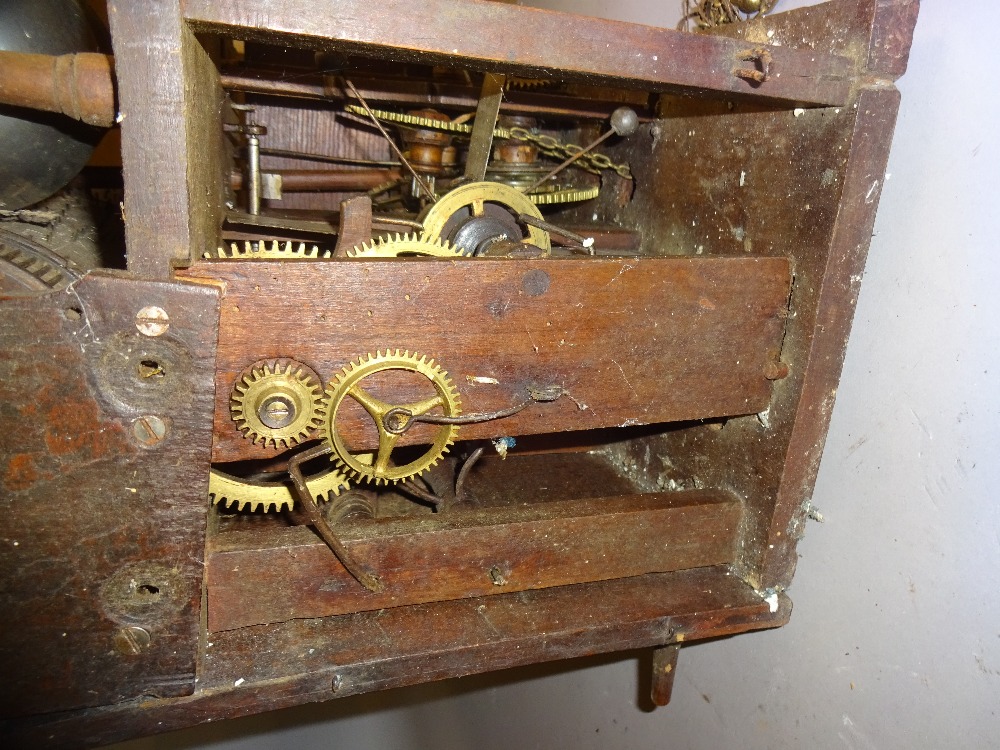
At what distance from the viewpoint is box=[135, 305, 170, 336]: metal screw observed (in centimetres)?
65

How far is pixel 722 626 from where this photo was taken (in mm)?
1033

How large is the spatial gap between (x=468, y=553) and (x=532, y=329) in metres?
0.33

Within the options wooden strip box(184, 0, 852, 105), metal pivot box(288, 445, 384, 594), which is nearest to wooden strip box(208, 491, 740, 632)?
metal pivot box(288, 445, 384, 594)

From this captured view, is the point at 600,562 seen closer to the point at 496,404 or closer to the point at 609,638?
the point at 609,638

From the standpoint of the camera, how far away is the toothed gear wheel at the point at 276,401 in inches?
29.3

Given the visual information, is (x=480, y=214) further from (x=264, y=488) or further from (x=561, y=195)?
(x=264, y=488)

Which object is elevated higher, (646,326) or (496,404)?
(646,326)

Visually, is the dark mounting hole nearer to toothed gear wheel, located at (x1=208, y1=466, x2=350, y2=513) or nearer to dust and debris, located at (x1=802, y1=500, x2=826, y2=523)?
toothed gear wheel, located at (x1=208, y1=466, x2=350, y2=513)

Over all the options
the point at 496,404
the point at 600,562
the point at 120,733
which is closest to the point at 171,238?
the point at 496,404

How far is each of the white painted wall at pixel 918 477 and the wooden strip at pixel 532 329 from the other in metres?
0.17

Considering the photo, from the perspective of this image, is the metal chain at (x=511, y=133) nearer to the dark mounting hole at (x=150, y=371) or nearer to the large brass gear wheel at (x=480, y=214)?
the large brass gear wheel at (x=480, y=214)

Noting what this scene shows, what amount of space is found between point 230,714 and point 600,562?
1.70 feet

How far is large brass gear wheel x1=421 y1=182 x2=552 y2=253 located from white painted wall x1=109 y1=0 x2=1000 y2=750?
0.51 meters

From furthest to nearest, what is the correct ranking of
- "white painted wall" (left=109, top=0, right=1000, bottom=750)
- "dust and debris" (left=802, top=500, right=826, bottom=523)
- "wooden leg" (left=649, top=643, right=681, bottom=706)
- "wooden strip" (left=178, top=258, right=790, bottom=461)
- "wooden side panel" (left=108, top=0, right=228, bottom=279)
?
"wooden leg" (left=649, top=643, right=681, bottom=706) < "dust and debris" (left=802, top=500, right=826, bottom=523) < "white painted wall" (left=109, top=0, right=1000, bottom=750) < "wooden strip" (left=178, top=258, right=790, bottom=461) < "wooden side panel" (left=108, top=0, right=228, bottom=279)
